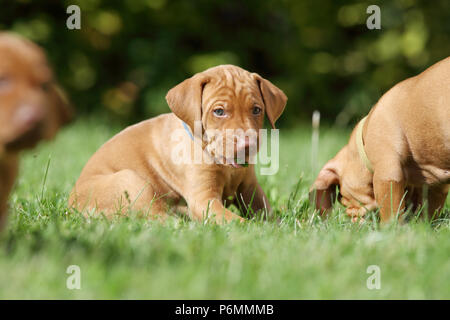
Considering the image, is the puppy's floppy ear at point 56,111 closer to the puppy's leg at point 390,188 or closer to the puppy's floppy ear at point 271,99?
the puppy's floppy ear at point 271,99

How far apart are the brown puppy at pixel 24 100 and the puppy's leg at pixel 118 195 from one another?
4.22 ft

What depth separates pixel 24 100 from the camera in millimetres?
2223

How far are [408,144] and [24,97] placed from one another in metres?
2.44

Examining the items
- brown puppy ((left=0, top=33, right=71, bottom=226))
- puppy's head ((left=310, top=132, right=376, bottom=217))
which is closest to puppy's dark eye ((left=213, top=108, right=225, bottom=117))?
puppy's head ((left=310, top=132, right=376, bottom=217))

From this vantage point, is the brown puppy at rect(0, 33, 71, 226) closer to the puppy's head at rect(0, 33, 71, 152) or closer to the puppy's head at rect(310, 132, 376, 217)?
the puppy's head at rect(0, 33, 71, 152)

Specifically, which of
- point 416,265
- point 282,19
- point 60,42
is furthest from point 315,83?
point 416,265

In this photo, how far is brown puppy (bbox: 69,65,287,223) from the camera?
11.6 ft

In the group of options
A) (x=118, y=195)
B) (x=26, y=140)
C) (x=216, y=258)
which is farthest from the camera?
(x=118, y=195)

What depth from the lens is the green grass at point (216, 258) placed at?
7.55 ft

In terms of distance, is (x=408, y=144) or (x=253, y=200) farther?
(x=253, y=200)

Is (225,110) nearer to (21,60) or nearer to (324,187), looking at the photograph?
(324,187)

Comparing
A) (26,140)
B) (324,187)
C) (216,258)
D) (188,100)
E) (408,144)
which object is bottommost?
(216,258)

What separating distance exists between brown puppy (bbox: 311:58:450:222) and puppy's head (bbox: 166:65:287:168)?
743 millimetres

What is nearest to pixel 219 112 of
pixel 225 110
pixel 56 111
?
pixel 225 110
